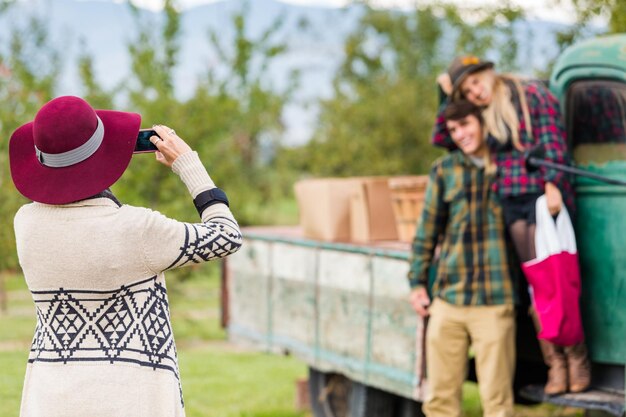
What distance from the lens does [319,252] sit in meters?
7.28

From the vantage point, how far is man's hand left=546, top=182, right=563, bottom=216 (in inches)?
210

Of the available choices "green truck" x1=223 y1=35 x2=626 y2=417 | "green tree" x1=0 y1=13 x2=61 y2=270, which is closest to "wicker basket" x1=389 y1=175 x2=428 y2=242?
"green truck" x1=223 y1=35 x2=626 y2=417

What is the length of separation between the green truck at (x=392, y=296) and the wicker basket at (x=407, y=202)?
117 millimetres

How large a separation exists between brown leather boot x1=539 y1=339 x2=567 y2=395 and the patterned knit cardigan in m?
2.70

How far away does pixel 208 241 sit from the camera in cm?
331

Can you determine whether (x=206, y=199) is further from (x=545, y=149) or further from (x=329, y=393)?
(x=329, y=393)

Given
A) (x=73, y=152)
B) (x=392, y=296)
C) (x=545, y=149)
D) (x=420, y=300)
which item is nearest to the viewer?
(x=73, y=152)

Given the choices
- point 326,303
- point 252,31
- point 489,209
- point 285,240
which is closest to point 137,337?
point 489,209

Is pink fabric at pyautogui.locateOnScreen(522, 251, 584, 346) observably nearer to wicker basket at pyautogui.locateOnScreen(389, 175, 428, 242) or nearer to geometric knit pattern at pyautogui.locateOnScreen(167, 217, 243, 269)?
wicker basket at pyautogui.locateOnScreen(389, 175, 428, 242)

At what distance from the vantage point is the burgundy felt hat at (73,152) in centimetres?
325

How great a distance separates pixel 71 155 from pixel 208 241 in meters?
0.45

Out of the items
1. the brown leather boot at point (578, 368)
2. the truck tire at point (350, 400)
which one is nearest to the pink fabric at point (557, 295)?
the brown leather boot at point (578, 368)

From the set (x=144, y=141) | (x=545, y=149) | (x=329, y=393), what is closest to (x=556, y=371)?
(x=545, y=149)

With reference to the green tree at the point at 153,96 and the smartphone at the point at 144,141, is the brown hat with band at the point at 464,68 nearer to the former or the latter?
the smartphone at the point at 144,141
